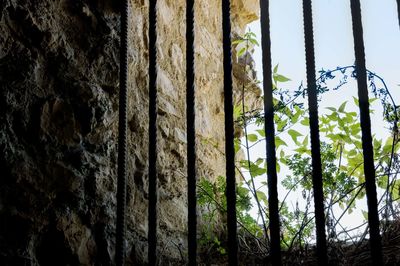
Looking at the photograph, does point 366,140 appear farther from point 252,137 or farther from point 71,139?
point 252,137

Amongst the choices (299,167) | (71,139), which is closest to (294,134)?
(299,167)

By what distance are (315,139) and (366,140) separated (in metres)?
0.11

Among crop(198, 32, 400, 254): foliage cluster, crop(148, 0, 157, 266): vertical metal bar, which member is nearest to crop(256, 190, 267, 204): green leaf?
crop(198, 32, 400, 254): foliage cluster

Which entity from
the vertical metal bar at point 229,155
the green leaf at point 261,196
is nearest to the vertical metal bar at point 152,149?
the vertical metal bar at point 229,155

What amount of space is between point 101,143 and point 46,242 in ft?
1.17

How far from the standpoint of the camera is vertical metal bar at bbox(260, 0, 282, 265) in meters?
1.07

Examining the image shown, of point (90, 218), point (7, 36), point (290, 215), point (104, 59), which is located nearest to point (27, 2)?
point (7, 36)

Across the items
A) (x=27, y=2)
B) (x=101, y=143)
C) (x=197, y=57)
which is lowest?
(x=101, y=143)

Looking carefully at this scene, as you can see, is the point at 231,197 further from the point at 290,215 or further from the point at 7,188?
the point at 290,215

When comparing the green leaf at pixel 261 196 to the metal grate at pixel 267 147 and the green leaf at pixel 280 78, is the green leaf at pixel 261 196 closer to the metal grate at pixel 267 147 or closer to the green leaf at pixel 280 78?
the green leaf at pixel 280 78

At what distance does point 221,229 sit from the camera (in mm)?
2223

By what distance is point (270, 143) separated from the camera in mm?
1116

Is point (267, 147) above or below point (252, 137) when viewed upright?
below

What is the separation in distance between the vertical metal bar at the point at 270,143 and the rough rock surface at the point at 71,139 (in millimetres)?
588
